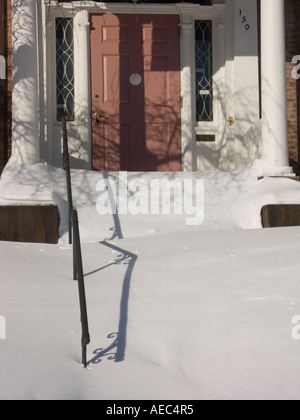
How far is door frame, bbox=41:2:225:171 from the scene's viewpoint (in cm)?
965

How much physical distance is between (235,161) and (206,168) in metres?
0.57

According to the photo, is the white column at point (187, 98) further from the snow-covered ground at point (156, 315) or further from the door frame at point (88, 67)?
the snow-covered ground at point (156, 315)

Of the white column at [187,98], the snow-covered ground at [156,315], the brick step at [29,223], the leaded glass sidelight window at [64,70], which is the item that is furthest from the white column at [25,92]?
the white column at [187,98]

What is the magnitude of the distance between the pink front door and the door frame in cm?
11

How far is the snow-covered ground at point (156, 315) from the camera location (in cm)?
348

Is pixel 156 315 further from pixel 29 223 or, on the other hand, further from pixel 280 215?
pixel 280 215

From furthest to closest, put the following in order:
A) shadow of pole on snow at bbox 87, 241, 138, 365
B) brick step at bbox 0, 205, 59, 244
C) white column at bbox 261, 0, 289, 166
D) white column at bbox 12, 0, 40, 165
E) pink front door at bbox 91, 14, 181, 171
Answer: pink front door at bbox 91, 14, 181, 171 → white column at bbox 261, 0, 289, 166 → white column at bbox 12, 0, 40, 165 → brick step at bbox 0, 205, 59, 244 → shadow of pole on snow at bbox 87, 241, 138, 365

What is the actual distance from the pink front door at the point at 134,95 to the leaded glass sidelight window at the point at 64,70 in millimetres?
350

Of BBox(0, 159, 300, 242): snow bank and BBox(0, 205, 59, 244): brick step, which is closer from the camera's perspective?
BBox(0, 205, 59, 244): brick step

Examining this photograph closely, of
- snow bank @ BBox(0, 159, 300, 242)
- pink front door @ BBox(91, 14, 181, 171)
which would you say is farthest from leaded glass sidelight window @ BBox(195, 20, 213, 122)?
snow bank @ BBox(0, 159, 300, 242)

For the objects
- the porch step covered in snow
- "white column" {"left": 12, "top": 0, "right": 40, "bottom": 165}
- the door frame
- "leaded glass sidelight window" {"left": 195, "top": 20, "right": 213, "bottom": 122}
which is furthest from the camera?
"leaded glass sidelight window" {"left": 195, "top": 20, "right": 213, "bottom": 122}

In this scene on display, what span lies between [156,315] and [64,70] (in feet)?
20.7

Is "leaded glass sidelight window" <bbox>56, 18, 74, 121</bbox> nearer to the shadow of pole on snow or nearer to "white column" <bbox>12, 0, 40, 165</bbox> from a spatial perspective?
"white column" <bbox>12, 0, 40, 165</bbox>

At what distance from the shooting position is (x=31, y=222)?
6.61m
